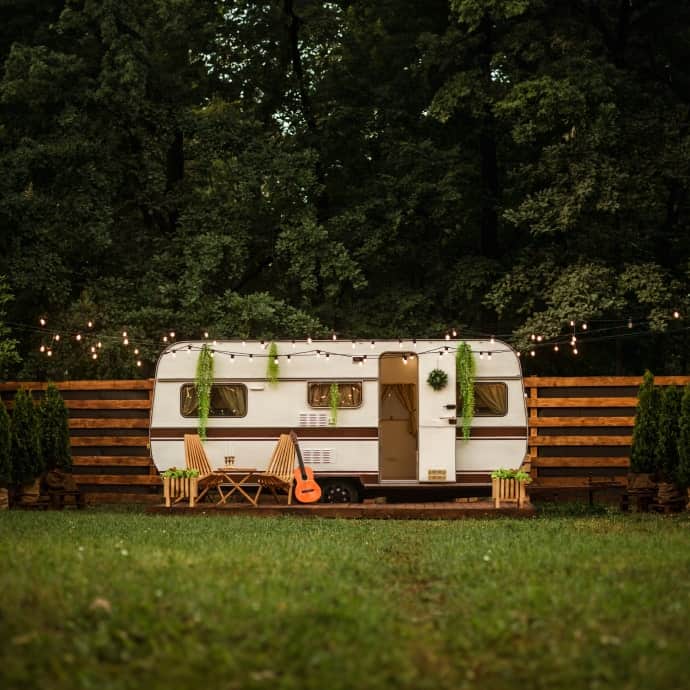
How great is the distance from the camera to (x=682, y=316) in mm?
18500

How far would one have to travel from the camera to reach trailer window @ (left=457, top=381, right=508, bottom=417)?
52.1ft

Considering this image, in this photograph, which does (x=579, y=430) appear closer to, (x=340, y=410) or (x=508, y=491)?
(x=508, y=491)

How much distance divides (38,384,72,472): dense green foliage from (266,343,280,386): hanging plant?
11.8 ft

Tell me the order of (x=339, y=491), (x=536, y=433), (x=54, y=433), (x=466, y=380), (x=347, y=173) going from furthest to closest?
(x=347, y=173) < (x=536, y=433) < (x=54, y=433) < (x=339, y=491) < (x=466, y=380)

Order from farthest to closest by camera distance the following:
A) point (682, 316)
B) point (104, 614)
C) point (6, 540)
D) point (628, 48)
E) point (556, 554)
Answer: point (628, 48)
point (682, 316)
point (6, 540)
point (556, 554)
point (104, 614)

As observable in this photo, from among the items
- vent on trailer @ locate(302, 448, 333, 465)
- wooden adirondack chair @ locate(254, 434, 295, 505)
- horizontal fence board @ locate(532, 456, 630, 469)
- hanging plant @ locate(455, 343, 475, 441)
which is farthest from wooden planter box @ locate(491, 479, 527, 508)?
wooden adirondack chair @ locate(254, 434, 295, 505)

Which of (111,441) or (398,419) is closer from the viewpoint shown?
(398,419)

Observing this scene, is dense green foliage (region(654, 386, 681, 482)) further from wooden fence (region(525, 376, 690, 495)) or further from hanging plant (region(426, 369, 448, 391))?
hanging plant (region(426, 369, 448, 391))

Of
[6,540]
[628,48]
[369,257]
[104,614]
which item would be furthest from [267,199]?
[104,614]

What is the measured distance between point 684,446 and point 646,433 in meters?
1.07

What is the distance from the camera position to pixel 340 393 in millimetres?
16047

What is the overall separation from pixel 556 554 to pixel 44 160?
48.6 feet

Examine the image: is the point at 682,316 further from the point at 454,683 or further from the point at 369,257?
the point at 454,683

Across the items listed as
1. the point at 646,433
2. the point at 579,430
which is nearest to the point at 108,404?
the point at 579,430
